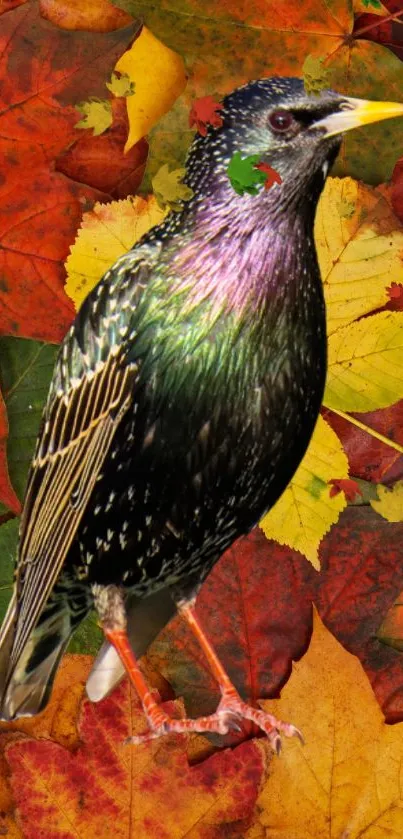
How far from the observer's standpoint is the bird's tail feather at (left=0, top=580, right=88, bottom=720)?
4.20 feet

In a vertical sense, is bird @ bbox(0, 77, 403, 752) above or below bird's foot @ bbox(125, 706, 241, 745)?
above

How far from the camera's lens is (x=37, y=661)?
129 centimetres

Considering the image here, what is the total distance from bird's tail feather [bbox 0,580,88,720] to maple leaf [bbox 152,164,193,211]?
369 mm

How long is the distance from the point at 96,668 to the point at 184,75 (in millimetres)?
536

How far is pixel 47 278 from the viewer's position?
4.14 feet

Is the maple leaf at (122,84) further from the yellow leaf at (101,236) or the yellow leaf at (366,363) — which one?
the yellow leaf at (366,363)

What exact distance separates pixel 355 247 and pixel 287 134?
14 centimetres

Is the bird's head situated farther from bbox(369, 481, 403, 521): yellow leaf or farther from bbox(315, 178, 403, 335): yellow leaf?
bbox(369, 481, 403, 521): yellow leaf

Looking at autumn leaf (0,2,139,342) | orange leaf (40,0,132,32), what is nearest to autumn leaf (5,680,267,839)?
autumn leaf (0,2,139,342)

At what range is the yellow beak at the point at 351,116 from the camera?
119cm

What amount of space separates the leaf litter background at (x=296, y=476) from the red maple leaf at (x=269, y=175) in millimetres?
86

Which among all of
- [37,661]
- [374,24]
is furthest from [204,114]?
[37,661]

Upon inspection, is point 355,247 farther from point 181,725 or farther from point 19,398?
point 181,725

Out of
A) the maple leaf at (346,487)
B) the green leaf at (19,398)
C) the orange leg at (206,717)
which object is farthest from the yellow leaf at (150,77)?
the orange leg at (206,717)
